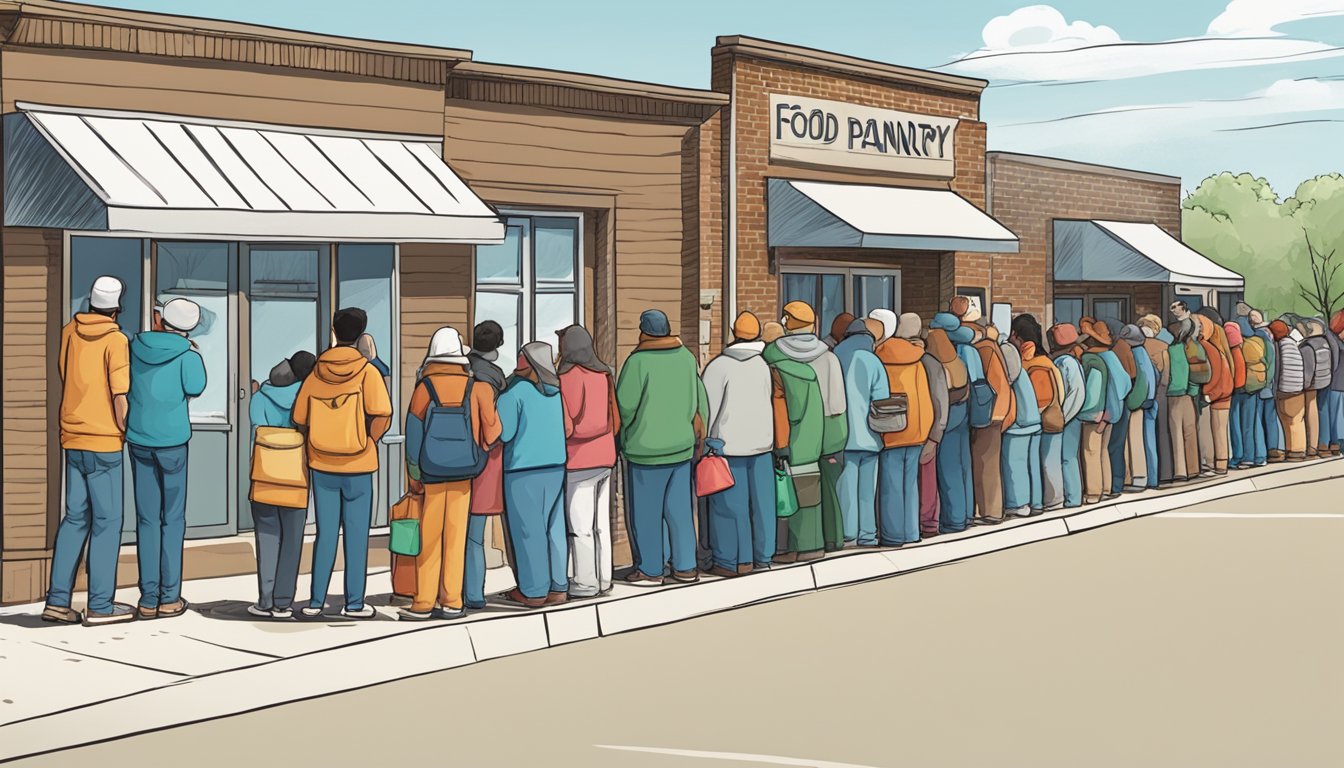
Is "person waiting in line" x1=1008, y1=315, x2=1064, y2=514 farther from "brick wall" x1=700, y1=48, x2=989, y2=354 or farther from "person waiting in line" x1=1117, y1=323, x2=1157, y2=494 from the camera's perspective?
"brick wall" x1=700, y1=48, x2=989, y2=354

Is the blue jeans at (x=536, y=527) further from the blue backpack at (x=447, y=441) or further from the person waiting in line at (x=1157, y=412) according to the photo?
the person waiting in line at (x=1157, y=412)

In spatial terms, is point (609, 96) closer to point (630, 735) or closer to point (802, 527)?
point (802, 527)

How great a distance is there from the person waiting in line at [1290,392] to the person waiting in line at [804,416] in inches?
355

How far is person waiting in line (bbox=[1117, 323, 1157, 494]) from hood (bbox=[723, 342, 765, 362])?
231 inches

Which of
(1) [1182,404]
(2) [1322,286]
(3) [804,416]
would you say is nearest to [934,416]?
(3) [804,416]

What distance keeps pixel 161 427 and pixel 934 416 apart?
20.4 feet

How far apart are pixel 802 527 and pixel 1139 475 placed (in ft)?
20.2

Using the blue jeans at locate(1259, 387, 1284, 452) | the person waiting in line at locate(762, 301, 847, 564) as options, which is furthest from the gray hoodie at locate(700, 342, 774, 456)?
the blue jeans at locate(1259, 387, 1284, 452)

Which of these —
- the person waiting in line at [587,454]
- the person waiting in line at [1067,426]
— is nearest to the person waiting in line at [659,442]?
the person waiting in line at [587,454]

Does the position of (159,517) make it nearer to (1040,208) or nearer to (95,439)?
(95,439)

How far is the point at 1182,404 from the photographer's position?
57.0 feet

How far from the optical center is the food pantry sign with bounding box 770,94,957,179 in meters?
17.8

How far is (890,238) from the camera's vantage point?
1761 centimetres

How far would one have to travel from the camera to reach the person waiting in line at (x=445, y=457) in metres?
9.46
